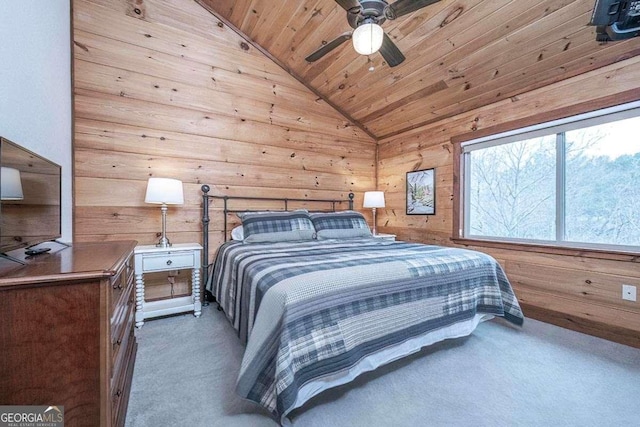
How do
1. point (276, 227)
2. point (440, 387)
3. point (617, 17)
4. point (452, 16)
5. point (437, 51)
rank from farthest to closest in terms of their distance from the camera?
point (276, 227)
point (437, 51)
point (452, 16)
point (440, 387)
point (617, 17)

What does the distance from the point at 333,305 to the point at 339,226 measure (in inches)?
73.3

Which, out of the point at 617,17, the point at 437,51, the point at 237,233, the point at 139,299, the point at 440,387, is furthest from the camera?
the point at 237,233

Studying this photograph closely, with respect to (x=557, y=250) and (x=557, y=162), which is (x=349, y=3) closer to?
(x=557, y=162)

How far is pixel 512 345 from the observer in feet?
6.86

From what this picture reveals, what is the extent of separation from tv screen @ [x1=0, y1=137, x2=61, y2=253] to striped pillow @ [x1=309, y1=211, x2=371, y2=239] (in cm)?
222

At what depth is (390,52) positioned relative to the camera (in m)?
2.05

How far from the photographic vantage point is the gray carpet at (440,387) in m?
1.37

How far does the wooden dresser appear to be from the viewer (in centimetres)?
86

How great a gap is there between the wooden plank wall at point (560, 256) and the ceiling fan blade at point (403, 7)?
170cm

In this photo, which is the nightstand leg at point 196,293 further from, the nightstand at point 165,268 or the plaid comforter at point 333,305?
the plaid comforter at point 333,305

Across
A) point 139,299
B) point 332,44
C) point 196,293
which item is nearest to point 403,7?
point 332,44

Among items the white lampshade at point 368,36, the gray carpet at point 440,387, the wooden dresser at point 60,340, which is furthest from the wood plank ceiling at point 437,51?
the wooden dresser at point 60,340

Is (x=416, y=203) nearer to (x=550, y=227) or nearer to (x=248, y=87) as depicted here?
(x=550, y=227)

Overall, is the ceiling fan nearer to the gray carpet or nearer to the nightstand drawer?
the gray carpet
